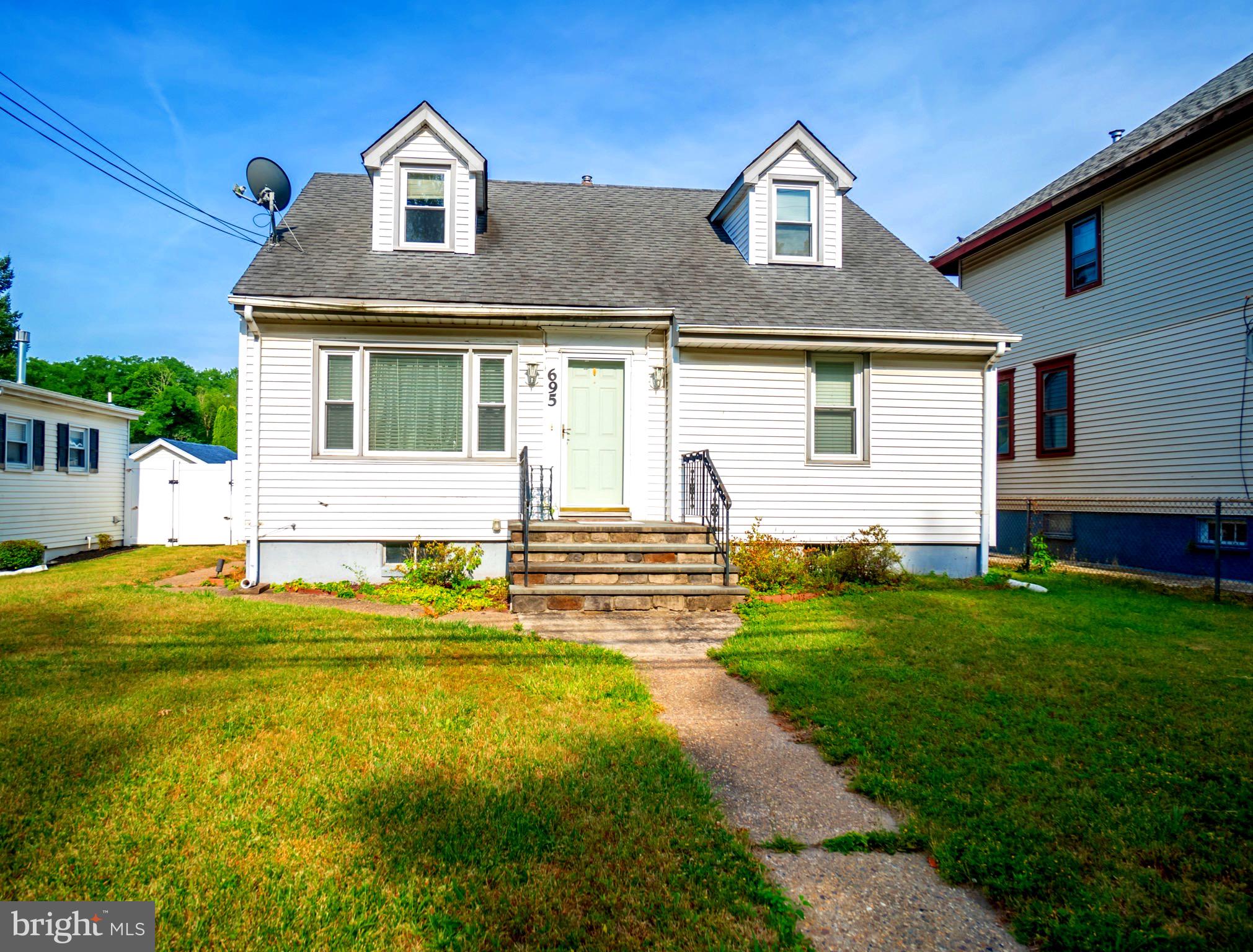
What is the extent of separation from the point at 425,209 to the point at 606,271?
2853 millimetres

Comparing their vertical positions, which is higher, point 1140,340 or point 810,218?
point 810,218

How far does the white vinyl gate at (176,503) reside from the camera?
17.0 metres

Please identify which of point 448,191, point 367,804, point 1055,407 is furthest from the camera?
point 1055,407

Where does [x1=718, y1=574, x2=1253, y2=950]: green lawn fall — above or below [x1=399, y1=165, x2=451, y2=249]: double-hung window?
below

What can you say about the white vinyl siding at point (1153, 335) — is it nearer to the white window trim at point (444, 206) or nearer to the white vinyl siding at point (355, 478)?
the white vinyl siding at point (355, 478)

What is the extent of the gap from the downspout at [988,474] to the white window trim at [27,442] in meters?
17.1

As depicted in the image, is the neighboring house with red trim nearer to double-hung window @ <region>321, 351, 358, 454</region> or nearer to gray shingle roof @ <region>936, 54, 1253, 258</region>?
gray shingle roof @ <region>936, 54, 1253, 258</region>

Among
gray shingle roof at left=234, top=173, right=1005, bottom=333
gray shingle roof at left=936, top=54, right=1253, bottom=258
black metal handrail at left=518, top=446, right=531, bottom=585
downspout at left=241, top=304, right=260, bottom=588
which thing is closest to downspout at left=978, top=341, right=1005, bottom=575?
gray shingle roof at left=234, top=173, right=1005, bottom=333

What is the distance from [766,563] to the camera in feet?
28.8

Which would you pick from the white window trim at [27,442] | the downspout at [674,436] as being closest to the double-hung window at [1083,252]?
the downspout at [674,436]

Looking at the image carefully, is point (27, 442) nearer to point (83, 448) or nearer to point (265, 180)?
point (83, 448)

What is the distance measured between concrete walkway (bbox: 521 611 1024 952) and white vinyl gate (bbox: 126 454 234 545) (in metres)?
15.4

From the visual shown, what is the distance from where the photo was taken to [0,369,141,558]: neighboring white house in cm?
1298

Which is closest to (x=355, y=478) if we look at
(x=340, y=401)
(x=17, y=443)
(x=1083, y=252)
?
(x=340, y=401)
